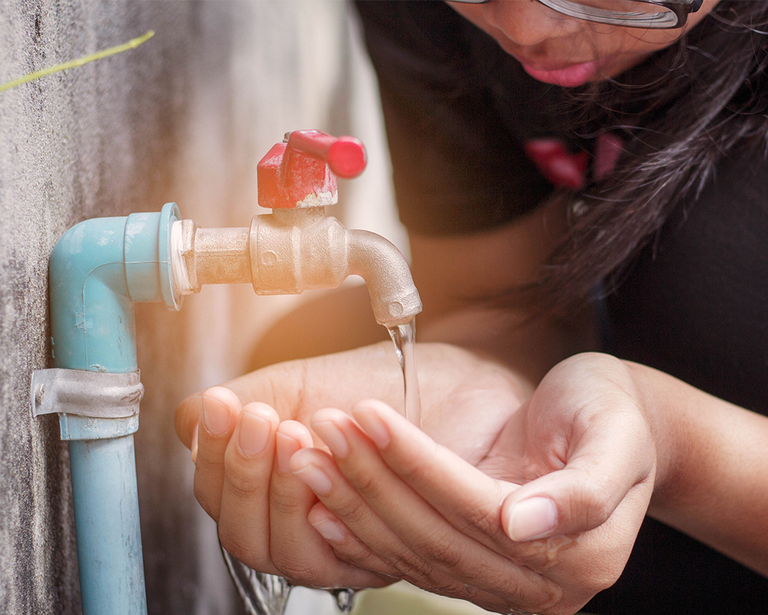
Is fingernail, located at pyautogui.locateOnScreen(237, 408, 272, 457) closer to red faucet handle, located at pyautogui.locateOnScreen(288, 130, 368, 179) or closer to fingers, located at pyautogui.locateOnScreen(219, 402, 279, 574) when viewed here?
fingers, located at pyautogui.locateOnScreen(219, 402, 279, 574)

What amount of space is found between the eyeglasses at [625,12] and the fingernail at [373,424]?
0.40 m

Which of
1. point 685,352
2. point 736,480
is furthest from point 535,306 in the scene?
point 736,480

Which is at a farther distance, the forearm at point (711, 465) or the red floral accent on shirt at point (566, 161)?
the red floral accent on shirt at point (566, 161)

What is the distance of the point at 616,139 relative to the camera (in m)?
0.78

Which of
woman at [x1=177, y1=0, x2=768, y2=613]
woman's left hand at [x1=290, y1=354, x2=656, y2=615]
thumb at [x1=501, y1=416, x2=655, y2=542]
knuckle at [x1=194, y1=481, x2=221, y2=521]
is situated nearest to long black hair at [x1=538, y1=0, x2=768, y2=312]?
woman at [x1=177, y1=0, x2=768, y2=613]

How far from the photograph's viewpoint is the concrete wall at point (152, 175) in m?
0.37

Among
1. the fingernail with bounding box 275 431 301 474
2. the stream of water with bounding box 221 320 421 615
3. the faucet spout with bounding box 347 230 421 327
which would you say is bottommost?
the stream of water with bounding box 221 320 421 615

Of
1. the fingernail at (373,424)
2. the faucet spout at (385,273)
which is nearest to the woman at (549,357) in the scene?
the fingernail at (373,424)

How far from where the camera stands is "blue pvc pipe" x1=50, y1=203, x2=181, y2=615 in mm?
402

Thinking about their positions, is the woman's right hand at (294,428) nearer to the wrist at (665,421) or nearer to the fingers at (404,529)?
the fingers at (404,529)

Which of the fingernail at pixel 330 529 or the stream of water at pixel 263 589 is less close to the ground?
the fingernail at pixel 330 529

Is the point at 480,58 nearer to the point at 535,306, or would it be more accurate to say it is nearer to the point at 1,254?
the point at 535,306

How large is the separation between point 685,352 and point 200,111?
30.6 inches

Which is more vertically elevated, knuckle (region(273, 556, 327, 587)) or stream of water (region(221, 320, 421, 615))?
knuckle (region(273, 556, 327, 587))
